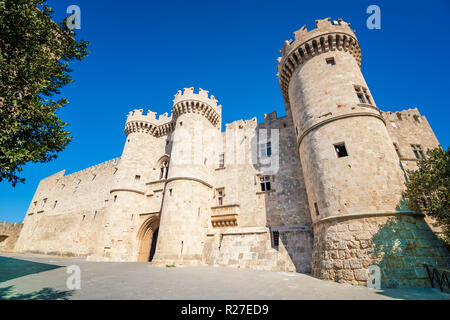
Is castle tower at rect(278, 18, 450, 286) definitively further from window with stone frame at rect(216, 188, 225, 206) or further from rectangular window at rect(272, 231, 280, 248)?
window with stone frame at rect(216, 188, 225, 206)

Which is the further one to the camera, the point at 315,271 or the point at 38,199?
the point at 38,199

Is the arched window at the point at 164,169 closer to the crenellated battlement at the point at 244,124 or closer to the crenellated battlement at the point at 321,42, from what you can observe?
the crenellated battlement at the point at 244,124

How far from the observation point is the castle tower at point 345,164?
796cm

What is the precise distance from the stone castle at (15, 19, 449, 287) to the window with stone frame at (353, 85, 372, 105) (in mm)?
60

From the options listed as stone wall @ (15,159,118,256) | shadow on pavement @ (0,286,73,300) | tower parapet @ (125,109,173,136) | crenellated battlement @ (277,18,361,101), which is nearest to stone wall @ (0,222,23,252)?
stone wall @ (15,159,118,256)

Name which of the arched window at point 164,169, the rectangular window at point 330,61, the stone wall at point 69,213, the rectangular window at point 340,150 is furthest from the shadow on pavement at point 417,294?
the stone wall at point 69,213

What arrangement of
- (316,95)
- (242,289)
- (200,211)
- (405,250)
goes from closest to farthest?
(242,289)
(405,250)
(316,95)
(200,211)

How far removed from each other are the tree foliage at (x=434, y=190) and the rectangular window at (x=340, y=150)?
9.03 feet

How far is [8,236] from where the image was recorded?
3080 centimetres
